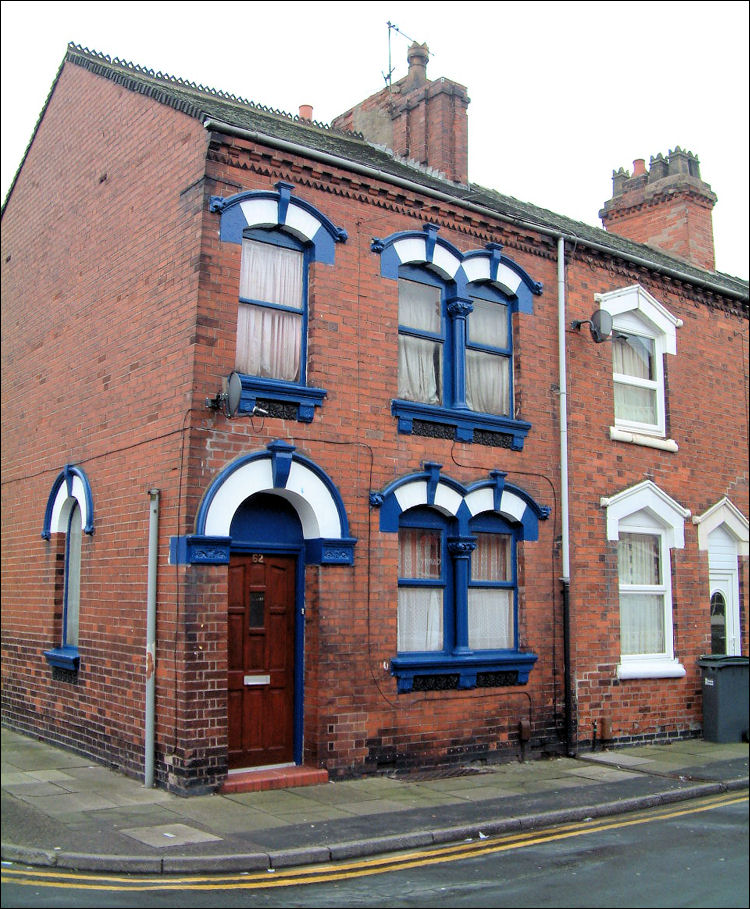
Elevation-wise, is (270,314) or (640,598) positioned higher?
(270,314)

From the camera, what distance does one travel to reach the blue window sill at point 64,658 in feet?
40.6

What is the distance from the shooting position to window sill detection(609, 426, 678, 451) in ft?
48.5

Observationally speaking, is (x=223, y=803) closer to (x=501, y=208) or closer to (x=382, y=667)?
(x=382, y=667)

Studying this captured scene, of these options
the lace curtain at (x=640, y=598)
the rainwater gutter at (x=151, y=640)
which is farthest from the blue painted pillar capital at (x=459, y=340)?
the rainwater gutter at (x=151, y=640)

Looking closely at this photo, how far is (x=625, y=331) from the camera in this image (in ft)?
50.7

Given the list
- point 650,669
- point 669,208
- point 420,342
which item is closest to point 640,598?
point 650,669

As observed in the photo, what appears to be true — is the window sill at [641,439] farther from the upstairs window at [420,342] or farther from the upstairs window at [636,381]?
the upstairs window at [420,342]

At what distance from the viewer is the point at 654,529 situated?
605 inches

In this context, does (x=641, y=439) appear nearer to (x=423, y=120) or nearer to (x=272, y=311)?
(x=423, y=120)

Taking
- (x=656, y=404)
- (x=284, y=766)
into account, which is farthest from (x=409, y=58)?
(x=284, y=766)

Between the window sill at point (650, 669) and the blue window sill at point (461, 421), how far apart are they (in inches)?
149

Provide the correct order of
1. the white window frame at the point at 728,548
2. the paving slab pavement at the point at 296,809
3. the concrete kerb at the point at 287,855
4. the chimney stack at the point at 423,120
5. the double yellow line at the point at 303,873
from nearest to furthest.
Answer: the double yellow line at the point at 303,873 → the concrete kerb at the point at 287,855 → the paving slab pavement at the point at 296,809 → the chimney stack at the point at 423,120 → the white window frame at the point at 728,548

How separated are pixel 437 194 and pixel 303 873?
8707mm

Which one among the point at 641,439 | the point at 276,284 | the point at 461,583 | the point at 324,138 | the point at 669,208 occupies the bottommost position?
the point at 461,583
